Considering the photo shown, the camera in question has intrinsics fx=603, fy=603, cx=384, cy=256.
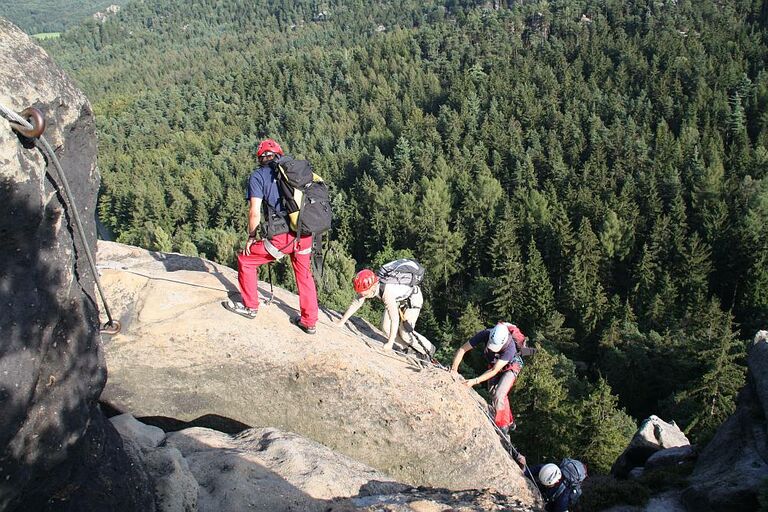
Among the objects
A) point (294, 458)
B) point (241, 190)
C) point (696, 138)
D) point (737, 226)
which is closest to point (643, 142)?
point (696, 138)

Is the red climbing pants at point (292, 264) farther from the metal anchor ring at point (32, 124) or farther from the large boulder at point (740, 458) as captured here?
the large boulder at point (740, 458)

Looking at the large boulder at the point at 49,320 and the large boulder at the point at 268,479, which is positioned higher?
the large boulder at the point at 49,320

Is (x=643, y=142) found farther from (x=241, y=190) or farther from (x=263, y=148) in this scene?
(x=263, y=148)

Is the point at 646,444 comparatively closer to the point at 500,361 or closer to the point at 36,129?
the point at 500,361

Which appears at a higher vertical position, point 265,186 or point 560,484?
point 265,186

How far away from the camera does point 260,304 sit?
35.9 ft

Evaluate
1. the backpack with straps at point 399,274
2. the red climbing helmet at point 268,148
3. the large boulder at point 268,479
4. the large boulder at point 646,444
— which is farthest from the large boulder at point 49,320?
the large boulder at point 646,444

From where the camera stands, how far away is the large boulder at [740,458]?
9.91 meters

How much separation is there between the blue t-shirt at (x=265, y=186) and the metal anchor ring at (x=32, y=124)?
13.3 ft

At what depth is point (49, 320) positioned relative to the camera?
5023 mm

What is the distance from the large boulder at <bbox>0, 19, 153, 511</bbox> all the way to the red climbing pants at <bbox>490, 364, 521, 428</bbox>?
6.76m

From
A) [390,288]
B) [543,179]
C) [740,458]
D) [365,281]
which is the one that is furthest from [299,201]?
[543,179]

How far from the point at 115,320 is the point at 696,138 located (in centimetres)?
8602

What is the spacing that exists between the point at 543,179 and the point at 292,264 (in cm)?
7247
